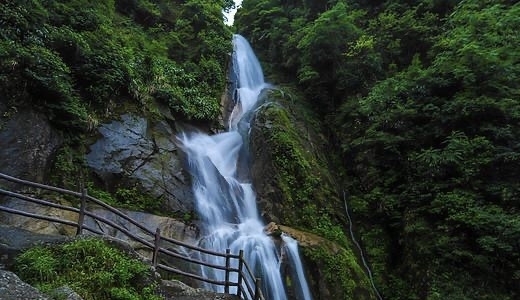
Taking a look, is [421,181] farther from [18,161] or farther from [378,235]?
[18,161]

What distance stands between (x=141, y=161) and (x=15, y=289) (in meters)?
6.46

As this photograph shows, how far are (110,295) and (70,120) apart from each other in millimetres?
5426

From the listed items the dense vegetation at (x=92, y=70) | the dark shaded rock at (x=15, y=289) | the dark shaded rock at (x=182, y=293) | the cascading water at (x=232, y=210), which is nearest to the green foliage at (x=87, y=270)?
the dark shaded rock at (x=15, y=289)

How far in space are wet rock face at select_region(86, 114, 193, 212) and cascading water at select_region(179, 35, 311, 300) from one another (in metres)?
0.56

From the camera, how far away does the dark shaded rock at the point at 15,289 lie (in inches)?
169

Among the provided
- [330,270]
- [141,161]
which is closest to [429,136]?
[330,270]

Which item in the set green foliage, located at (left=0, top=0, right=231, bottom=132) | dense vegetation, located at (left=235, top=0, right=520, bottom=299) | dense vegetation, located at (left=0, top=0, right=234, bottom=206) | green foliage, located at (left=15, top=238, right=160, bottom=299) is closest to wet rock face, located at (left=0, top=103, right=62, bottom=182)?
dense vegetation, located at (left=0, top=0, right=234, bottom=206)

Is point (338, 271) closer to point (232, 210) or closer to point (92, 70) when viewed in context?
point (232, 210)

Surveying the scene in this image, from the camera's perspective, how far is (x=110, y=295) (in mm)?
5227

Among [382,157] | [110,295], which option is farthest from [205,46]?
[110,295]

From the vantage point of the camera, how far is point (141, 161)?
10750 millimetres

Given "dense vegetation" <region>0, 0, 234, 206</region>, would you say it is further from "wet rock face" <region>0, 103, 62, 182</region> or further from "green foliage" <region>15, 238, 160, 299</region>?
"green foliage" <region>15, 238, 160, 299</region>

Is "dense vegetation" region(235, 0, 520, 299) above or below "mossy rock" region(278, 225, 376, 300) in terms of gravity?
above

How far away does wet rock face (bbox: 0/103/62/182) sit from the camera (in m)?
7.97
